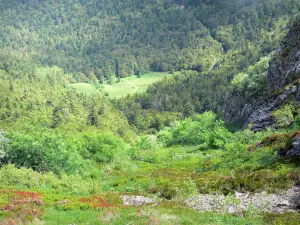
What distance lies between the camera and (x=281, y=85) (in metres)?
68.8

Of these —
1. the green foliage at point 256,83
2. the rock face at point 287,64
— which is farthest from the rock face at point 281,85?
the green foliage at point 256,83

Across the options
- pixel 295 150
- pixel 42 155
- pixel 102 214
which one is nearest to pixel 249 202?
pixel 102 214

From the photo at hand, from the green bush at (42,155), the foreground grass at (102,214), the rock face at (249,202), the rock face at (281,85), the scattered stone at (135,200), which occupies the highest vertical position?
the rock face at (281,85)

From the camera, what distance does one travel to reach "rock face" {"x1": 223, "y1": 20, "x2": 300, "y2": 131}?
59.9 metres

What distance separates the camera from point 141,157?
82.8m

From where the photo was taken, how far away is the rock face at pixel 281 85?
59938mm

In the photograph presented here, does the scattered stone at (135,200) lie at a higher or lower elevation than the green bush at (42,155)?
lower

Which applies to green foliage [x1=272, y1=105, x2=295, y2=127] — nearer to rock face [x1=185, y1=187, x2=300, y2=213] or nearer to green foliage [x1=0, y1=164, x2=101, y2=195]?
rock face [x1=185, y1=187, x2=300, y2=213]

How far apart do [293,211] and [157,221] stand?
8.87 metres

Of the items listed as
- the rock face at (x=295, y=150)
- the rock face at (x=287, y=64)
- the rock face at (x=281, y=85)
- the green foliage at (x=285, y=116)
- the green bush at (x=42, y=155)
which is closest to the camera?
the rock face at (x=295, y=150)

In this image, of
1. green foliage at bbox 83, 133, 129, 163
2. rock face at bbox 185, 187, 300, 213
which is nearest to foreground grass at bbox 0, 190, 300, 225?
rock face at bbox 185, 187, 300, 213

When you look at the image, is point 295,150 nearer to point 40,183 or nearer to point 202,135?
point 40,183

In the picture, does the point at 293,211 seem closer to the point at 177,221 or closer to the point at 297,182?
the point at 297,182

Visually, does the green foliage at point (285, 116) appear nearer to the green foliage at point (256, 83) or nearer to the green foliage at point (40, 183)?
the green foliage at point (256, 83)
